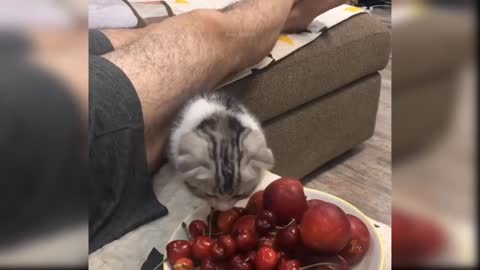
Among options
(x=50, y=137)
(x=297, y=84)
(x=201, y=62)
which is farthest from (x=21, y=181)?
(x=297, y=84)

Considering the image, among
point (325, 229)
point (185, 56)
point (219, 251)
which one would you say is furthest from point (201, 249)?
point (185, 56)

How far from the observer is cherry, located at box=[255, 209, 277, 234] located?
1.78ft

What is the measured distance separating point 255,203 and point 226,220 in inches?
1.7

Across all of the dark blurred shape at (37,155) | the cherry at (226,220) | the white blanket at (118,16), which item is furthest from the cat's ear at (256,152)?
the dark blurred shape at (37,155)

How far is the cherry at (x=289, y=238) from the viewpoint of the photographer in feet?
1.69

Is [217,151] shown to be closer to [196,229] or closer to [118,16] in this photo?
[196,229]

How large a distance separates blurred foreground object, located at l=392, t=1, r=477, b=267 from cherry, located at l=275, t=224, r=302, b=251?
0.32 meters

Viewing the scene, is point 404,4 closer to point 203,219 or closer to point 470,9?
point 470,9

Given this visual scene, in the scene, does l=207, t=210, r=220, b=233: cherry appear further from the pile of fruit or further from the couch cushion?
the couch cushion

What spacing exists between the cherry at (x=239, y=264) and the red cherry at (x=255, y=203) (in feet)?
0.27

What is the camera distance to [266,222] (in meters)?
0.54

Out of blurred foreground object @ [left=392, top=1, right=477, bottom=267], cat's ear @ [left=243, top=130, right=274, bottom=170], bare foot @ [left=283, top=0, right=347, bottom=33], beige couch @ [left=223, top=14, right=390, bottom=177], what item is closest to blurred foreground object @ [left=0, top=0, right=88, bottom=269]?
blurred foreground object @ [left=392, top=1, right=477, bottom=267]

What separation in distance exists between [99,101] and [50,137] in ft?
1.02

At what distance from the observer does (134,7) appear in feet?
3.26
